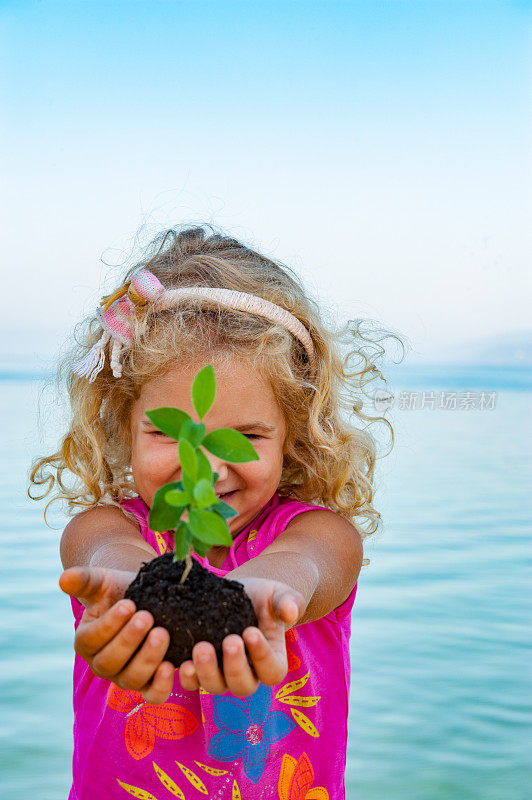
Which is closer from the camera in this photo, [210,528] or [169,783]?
[210,528]

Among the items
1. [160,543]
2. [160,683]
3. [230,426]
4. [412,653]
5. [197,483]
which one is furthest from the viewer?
[412,653]

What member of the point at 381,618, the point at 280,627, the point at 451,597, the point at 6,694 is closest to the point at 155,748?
the point at 280,627

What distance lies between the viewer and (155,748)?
81.7 inches

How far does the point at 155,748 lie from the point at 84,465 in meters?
0.83

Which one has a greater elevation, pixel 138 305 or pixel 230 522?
pixel 138 305

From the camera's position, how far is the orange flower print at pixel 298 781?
2100 mm

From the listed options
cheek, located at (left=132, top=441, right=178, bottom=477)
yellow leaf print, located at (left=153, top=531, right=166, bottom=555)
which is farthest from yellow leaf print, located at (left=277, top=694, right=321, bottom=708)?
cheek, located at (left=132, top=441, right=178, bottom=477)

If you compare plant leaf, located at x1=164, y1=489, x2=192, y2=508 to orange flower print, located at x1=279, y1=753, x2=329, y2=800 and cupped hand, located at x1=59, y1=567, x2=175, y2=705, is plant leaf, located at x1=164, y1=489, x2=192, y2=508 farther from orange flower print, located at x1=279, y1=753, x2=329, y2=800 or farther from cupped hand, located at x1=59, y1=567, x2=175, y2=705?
orange flower print, located at x1=279, y1=753, x2=329, y2=800

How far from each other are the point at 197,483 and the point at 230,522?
887 millimetres

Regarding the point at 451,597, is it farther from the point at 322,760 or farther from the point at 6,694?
the point at 322,760

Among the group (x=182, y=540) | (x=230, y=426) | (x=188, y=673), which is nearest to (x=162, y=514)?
(x=182, y=540)

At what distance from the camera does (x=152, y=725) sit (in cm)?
208

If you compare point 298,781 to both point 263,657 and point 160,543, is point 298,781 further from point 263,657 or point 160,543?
point 263,657

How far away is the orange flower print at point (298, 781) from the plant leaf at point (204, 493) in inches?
43.7
